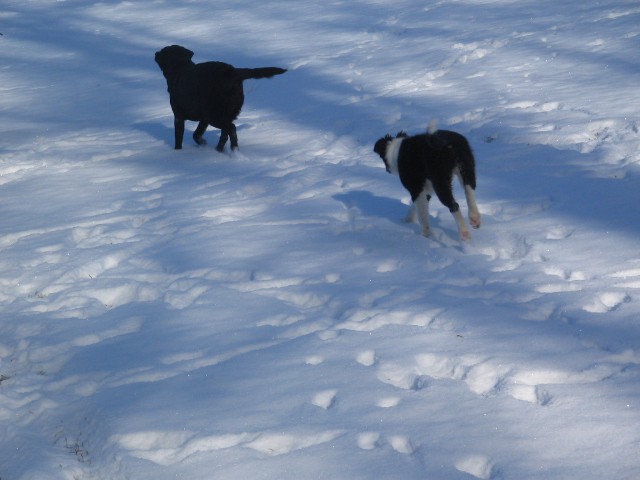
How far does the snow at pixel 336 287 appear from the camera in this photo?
356cm

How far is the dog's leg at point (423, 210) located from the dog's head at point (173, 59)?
463cm

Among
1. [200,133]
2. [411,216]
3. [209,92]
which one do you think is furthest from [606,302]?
[200,133]

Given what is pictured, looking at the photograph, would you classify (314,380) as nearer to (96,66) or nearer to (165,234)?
(165,234)

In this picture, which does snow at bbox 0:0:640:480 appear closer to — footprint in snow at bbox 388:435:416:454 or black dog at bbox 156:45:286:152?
footprint in snow at bbox 388:435:416:454

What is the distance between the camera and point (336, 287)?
17.4ft

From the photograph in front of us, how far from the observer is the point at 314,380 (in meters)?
4.08

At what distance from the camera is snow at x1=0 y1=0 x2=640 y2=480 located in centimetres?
356

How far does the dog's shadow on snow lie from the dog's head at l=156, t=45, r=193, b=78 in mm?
3399

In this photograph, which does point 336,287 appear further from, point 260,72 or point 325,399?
point 260,72

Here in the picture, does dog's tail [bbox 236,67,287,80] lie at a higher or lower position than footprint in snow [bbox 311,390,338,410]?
higher

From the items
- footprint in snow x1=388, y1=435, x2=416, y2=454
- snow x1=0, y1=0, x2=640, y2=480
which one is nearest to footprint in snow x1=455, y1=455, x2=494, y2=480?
snow x1=0, y1=0, x2=640, y2=480

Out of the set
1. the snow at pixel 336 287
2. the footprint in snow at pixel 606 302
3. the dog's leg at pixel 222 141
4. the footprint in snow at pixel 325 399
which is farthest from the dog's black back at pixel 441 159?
the dog's leg at pixel 222 141

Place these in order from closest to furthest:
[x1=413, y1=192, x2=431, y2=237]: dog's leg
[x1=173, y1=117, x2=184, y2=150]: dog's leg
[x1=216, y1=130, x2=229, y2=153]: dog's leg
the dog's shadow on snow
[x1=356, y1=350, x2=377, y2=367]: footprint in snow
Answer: [x1=356, y1=350, x2=377, y2=367]: footprint in snow → [x1=413, y1=192, x2=431, y2=237]: dog's leg → the dog's shadow on snow → [x1=216, y1=130, x2=229, y2=153]: dog's leg → [x1=173, y1=117, x2=184, y2=150]: dog's leg

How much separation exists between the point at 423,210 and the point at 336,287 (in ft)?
3.71
